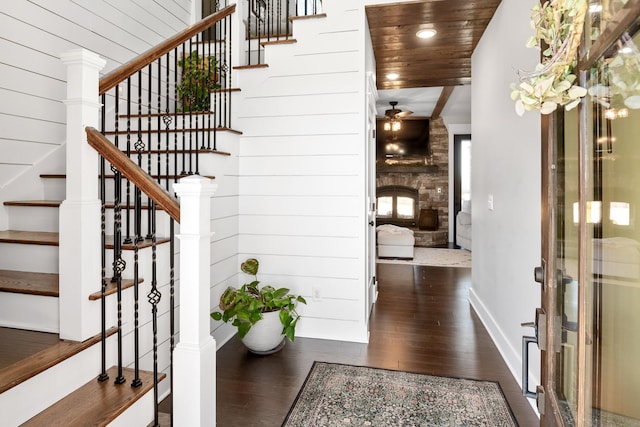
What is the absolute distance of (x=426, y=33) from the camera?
361 cm

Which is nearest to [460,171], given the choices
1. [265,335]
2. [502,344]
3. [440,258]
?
[440,258]

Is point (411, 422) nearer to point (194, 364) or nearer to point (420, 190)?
point (194, 364)

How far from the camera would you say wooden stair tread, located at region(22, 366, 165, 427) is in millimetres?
1436

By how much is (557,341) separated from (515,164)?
1.75 metres

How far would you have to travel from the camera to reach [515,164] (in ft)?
9.00

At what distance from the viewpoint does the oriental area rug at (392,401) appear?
215 centimetres

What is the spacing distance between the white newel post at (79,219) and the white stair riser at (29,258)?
428mm

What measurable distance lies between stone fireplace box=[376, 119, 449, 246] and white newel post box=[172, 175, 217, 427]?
8308mm

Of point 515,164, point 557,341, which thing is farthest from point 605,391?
point 515,164

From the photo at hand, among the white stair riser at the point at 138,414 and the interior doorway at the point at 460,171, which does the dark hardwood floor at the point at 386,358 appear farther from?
the interior doorway at the point at 460,171

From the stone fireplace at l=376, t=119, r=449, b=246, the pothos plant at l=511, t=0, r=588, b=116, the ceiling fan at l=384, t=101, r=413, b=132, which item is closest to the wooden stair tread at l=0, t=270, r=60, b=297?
the pothos plant at l=511, t=0, r=588, b=116

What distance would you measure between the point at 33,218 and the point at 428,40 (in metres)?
3.49

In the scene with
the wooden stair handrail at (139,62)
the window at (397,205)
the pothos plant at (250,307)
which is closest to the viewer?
the wooden stair handrail at (139,62)

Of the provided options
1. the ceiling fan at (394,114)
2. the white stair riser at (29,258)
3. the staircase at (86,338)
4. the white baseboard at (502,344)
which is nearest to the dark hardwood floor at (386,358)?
the white baseboard at (502,344)
